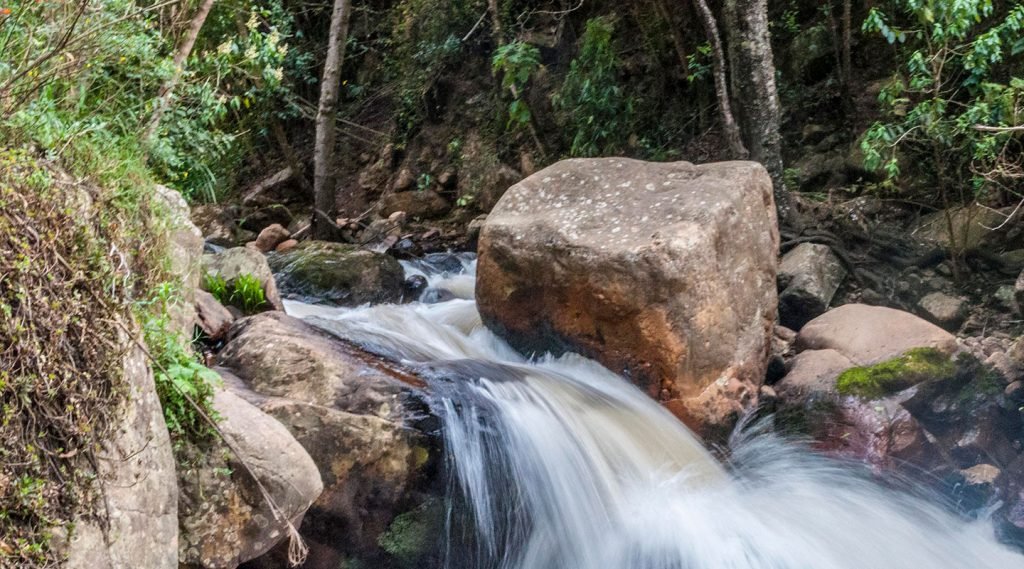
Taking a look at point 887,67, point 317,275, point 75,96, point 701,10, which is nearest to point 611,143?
point 701,10

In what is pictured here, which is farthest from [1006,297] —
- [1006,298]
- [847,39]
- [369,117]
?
[369,117]

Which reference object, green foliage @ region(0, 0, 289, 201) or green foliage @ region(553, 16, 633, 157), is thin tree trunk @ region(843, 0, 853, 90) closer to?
green foliage @ region(553, 16, 633, 157)

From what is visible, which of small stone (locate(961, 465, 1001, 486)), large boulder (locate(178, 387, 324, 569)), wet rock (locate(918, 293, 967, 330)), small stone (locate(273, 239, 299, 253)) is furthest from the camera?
small stone (locate(273, 239, 299, 253))

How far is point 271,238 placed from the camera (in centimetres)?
1065

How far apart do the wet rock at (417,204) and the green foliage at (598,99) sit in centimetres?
266

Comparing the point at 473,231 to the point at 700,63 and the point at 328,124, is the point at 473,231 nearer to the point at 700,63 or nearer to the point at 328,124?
the point at 328,124

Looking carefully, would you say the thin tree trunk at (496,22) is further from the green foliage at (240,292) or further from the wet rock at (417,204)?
the green foliage at (240,292)

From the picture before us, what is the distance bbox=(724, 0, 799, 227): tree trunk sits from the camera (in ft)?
25.2

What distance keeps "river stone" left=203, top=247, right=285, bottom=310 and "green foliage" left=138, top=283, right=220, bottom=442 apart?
2.45 metres

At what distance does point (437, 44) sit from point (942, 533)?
9.70 meters

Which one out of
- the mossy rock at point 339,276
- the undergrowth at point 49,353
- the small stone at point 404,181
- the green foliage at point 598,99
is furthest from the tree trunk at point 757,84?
the undergrowth at point 49,353

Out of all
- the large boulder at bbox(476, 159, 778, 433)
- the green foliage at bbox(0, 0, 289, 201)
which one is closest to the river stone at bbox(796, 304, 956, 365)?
the large boulder at bbox(476, 159, 778, 433)

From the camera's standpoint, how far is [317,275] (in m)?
7.85

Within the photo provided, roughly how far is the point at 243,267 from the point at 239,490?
9.08 ft
